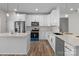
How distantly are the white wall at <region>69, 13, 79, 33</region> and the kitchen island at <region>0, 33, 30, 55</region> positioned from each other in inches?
58.8

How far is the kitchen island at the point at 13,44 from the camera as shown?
3217 millimetres

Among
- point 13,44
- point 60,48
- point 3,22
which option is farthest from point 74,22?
point 13,44

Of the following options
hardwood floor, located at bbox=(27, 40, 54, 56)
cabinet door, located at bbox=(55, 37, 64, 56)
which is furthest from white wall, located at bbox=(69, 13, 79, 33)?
hardwood floor, located at bbox=(27, 40, 54, 56)

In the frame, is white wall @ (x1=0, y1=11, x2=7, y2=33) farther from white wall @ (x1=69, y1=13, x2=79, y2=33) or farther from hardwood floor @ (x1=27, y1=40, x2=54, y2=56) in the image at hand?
white wall @ (x1=69, y1=13, x2=79, y2=33)

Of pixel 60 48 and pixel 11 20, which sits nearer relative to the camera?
pixel 11 20

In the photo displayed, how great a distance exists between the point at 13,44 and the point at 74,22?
1.99 m

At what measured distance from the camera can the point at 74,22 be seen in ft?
8.87

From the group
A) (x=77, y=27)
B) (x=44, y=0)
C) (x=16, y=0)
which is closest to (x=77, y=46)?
(x=77, y=27)

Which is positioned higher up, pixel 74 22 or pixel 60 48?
pixel 74 22

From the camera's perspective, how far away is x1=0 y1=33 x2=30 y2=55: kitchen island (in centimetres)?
322

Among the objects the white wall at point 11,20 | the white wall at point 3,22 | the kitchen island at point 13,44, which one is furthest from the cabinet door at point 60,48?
the white wall at point 3,22

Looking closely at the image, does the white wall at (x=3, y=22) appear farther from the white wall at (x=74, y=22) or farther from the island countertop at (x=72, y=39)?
the white wall at (x=74, y=22)

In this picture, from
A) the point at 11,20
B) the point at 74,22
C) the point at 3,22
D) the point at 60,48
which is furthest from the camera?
the point at 60,48

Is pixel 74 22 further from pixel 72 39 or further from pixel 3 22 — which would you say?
pixel 3 22
